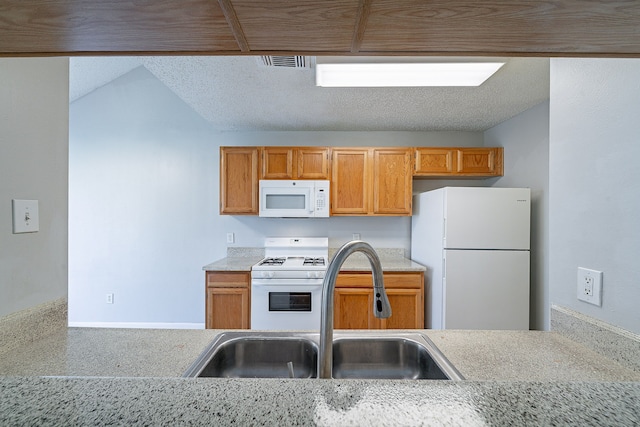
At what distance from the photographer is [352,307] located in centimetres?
268

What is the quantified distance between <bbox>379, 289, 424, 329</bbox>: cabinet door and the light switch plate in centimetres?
246

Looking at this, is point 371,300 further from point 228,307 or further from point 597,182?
point 597,182

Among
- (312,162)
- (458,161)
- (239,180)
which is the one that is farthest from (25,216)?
(458,161)

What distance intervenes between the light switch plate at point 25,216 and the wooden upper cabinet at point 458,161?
2938mm

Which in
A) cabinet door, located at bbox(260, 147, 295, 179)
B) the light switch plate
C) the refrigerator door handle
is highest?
cabinet door, located at bbox(260, 147, 295, 179)

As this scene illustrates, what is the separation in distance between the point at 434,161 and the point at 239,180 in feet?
6.96

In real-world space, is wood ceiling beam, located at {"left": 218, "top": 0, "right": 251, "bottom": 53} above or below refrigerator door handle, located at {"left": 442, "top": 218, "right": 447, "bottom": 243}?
above

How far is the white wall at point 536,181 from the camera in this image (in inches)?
97.5

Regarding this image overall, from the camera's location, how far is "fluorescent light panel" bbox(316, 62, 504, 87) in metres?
1.75

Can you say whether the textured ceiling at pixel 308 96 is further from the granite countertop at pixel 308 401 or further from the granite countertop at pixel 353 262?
the granite countertop at pixel 308 401

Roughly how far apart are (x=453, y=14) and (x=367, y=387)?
642mm

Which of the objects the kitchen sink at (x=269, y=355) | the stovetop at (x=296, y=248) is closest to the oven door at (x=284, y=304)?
the stovetop at (x=296, y=248)

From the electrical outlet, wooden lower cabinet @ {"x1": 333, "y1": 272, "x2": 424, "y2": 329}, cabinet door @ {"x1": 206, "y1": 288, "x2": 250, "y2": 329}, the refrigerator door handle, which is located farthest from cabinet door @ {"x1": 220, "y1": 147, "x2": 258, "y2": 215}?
the electrical outlet

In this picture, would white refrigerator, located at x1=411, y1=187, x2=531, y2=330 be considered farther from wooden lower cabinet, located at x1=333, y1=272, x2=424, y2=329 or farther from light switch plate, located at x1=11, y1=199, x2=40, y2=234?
light switch plate, located at x1=11, y1=199, x2=40, y2=234
